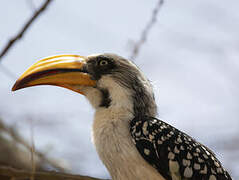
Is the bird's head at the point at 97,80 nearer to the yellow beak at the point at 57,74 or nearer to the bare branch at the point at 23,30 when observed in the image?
the yellow beak at the point at 57,74

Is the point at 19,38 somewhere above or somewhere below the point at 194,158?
above

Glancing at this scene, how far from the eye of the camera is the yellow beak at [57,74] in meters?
3.98

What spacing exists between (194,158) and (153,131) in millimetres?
364

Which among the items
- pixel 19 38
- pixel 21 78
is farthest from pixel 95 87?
pixel 19 38

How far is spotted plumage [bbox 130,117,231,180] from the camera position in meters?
Result: 3.67

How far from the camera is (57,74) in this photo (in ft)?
13.3

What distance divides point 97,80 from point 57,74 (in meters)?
0.33

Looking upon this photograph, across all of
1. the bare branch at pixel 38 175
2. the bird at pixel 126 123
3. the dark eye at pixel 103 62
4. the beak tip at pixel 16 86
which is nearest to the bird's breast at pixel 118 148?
the bird at pixel 126 123

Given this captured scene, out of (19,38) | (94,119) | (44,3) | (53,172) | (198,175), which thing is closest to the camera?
(19,38)

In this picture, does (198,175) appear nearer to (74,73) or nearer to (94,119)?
(94,119)

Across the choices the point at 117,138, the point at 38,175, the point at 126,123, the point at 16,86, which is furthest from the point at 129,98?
the point at 38,175

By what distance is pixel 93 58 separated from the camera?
168 inches

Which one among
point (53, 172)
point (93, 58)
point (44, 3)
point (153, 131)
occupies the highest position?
point (44, 3)

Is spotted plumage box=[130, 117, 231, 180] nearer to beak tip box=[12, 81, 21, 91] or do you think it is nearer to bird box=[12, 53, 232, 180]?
bird box=[12, 53, 232, 180]
